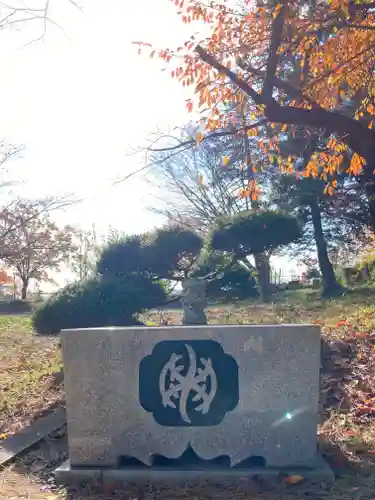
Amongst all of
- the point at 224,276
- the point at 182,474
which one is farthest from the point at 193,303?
the point at 224,276

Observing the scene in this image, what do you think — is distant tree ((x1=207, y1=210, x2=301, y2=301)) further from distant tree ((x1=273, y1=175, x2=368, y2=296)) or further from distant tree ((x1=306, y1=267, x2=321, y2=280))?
distant tree ((x1=306, y1=267, x2=321, y2=280))

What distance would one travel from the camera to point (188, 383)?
3.83m

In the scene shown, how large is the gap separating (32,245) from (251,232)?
2029cm

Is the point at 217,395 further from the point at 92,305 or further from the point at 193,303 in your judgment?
the point at 92,305

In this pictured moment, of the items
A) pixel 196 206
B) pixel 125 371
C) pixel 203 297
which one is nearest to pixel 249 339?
pixel 125 371

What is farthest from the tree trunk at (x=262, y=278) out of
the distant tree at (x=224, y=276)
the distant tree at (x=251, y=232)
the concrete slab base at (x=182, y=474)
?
the concrete slab base at (x=182, y=474)

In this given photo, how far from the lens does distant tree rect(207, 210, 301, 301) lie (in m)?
8.48

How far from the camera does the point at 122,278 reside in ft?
25.9

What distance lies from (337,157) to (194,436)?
157 inches

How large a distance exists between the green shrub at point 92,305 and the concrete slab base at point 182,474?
12.3 ft

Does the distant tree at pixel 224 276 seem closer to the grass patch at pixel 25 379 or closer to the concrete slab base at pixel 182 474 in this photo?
the grass patch at pixel 25 379

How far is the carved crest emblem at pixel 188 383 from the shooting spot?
3793 millimetres

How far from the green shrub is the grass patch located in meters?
0.81

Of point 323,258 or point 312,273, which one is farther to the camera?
point 312,273
